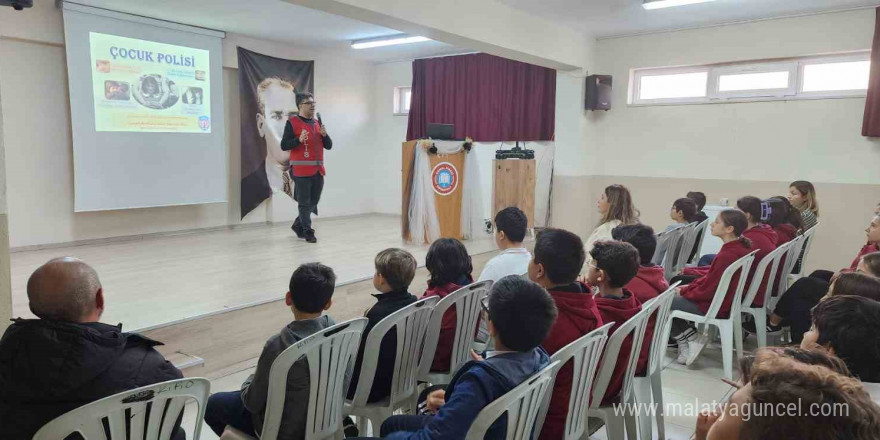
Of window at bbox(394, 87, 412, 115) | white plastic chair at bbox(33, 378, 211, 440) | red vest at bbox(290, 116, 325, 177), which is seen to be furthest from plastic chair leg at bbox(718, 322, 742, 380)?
window at bbox(394, 87, 412, 115)

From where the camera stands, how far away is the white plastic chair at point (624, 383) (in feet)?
6.10

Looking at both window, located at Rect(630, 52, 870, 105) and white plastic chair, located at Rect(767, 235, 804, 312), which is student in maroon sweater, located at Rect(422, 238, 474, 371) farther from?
window, located at Rect(630, 52, 870, 105)

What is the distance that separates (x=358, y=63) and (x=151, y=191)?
3.98 metres

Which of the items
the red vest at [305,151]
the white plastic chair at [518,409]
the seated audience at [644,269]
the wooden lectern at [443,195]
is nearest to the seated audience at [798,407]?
the white plastic chair at [518,409]

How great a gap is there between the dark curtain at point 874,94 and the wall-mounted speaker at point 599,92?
8.14 feet

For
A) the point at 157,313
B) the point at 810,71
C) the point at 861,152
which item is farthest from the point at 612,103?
the point at 157,313

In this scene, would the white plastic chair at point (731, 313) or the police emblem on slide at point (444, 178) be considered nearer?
the white plastic chair at point (731, 313)

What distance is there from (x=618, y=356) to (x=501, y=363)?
797 millimetres

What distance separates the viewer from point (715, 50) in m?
5.94

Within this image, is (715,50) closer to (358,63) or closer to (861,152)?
(861,152)

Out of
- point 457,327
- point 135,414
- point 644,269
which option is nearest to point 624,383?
point 457,327

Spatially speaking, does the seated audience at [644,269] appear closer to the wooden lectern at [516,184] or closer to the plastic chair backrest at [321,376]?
the plastic chair backrest at [321,376]

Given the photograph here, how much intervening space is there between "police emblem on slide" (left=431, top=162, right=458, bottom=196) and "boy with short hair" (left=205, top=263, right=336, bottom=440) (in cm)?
429

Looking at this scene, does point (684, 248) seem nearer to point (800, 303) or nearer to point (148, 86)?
point (800, 303)
